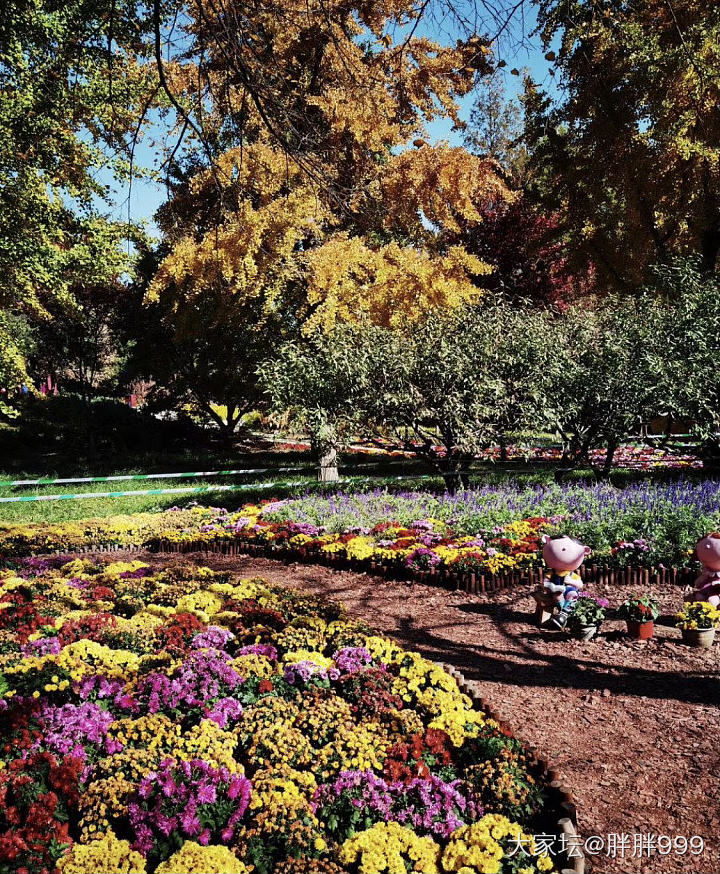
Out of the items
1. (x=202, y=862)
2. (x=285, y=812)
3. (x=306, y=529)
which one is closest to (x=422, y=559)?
(x=306, y=529)

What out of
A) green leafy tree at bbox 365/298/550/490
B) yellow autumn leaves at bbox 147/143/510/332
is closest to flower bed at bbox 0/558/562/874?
green leafy tree at bbox 365/298/550/490

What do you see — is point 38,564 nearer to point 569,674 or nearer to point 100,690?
point 100,690

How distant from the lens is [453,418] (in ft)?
32.1

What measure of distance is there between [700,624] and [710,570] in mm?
625

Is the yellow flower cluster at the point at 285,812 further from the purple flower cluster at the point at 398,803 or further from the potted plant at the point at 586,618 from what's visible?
the potted plant at the point at 586,618

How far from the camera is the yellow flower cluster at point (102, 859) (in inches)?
91.2

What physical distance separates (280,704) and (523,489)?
280 inches

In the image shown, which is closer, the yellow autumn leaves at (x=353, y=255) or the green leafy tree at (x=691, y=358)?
the green leafy tree at (x=691, y=358)

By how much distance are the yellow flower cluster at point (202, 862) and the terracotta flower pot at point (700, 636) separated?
144 inches

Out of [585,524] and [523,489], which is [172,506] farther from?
[585,524]

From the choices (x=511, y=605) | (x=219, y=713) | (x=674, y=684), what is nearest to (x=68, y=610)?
(x=219, y=713)

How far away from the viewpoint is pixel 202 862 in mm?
2303

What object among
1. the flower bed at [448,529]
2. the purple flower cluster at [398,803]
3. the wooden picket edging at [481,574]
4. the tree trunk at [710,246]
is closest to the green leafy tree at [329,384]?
the flower bed at [448,529]

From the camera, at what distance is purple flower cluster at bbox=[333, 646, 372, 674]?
382 cm
